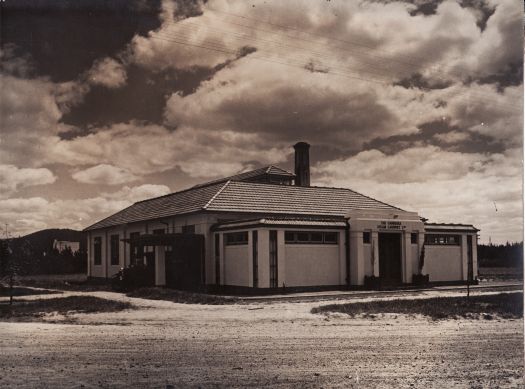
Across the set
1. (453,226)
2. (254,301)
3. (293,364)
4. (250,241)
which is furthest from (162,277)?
(293,364)

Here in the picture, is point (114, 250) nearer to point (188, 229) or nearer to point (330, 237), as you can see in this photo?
point (188, 229)

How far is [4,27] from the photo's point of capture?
478 inches

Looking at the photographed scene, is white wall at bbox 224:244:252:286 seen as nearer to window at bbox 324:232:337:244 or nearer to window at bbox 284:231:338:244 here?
window at bbox 284:231:338:244

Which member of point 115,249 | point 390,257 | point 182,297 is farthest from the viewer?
point 115,249

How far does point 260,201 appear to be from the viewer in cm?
3225

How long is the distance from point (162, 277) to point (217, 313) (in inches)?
543

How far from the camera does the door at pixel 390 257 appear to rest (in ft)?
99.0

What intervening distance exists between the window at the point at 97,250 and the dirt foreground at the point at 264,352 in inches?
1069

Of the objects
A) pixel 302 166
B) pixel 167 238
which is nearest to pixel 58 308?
pixel 167 238

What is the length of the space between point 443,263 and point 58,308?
21252mm

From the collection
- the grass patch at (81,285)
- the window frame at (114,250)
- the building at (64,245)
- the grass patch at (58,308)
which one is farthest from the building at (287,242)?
the building at (64,245)

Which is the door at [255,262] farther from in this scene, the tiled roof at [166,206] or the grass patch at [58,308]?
the grass patch at [58,308]

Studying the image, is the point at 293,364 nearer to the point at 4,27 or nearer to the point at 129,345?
the point at 129,345

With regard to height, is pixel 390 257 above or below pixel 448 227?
below
